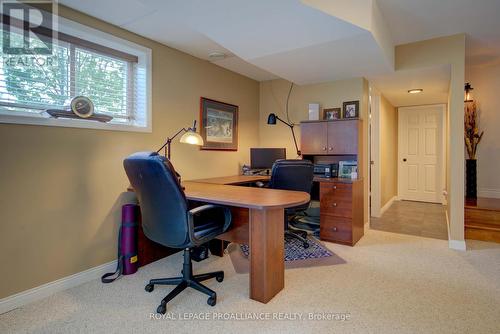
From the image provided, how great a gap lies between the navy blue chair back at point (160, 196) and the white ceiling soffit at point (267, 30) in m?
1.17

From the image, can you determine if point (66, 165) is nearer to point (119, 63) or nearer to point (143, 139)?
point (143, 139)

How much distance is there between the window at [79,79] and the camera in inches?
81.8

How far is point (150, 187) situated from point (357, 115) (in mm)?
2928

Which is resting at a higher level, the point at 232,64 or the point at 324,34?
the point at 232,64

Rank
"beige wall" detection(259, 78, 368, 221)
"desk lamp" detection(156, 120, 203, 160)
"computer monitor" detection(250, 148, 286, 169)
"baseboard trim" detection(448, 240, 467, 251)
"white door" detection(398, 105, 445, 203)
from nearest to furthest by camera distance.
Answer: "desk lamp" detection(156, 120, 203, 160)
"baseboard trim" detection(448, 240, 467, 251)
"beige wall" detection(259, 78, 368, 221)
"computer monitor" detection(250, 148, 286, 169)
"white door" detection(398, 105, 445, 203)

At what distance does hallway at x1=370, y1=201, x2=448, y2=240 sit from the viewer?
12.5ft

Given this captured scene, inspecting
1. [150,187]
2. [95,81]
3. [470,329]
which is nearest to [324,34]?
[150,187]

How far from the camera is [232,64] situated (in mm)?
3789

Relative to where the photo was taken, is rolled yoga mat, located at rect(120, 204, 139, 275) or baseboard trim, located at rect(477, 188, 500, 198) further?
baseboard trim, located at rect(477, 188, 500, 198)

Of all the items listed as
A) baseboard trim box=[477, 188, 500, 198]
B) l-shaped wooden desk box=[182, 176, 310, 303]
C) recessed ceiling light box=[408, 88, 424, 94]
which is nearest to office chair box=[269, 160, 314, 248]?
l-shaped wooden desk box=[182, 176, 310, 303]

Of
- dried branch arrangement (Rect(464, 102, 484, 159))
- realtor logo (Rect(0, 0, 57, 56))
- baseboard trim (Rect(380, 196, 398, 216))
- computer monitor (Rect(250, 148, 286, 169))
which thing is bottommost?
baseboard trim (Rect(380, 196, 398, 216))

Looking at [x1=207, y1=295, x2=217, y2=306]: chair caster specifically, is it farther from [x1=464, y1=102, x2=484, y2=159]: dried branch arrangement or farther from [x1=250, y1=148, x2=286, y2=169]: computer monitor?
[x1=464, y1=102, x2=484, y2=159]: dried branch arrangement

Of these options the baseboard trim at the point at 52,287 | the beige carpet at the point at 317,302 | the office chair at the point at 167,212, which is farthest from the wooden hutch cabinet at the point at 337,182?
the baseboard trim at the point at 52,287

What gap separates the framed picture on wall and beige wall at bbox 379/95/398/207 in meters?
2.55
